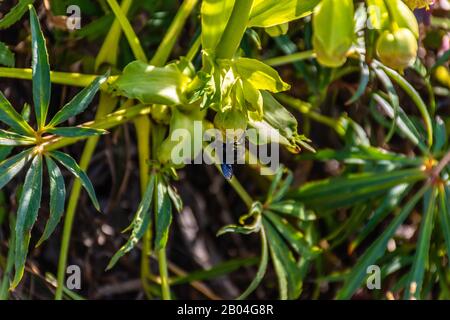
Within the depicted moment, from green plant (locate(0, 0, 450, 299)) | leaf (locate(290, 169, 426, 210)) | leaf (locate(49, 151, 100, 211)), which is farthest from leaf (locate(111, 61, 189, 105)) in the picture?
leaf (locate(290, 169, 426, 210))

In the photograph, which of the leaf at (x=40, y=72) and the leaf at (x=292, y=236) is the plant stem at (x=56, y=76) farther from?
the leaf at (x=292, y=236)

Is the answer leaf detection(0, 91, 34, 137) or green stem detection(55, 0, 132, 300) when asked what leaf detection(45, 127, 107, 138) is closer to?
leaf detection(0, 91, 34, 137)

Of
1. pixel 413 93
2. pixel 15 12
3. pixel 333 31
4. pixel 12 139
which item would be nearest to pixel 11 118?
pixel 12 139

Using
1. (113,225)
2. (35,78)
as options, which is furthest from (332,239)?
(35,78)

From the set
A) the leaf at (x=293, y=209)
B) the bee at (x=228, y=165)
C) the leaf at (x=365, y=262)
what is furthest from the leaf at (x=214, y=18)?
the leaf at (x=365, y=262)

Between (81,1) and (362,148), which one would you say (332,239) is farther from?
(81,1)
